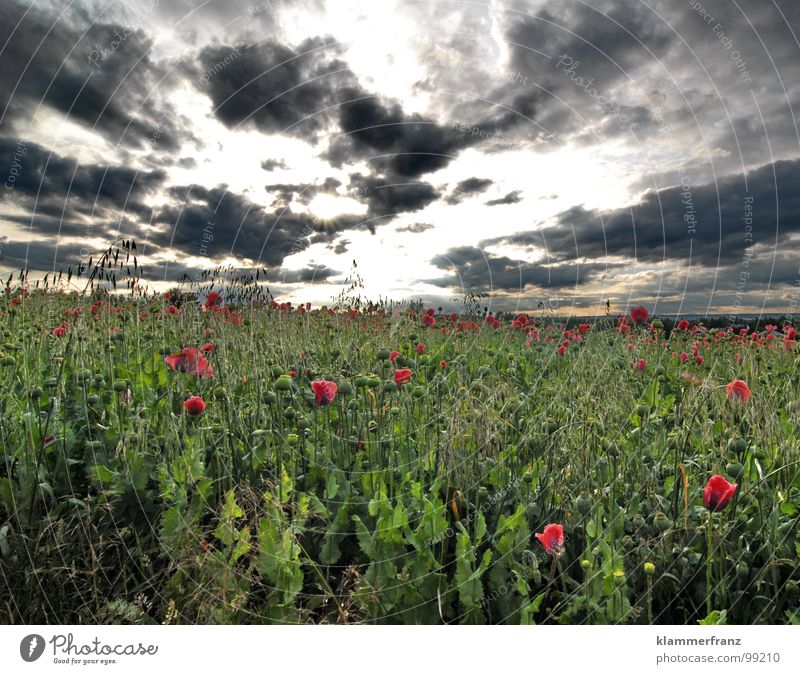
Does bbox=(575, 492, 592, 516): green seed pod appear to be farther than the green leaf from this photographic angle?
Yes

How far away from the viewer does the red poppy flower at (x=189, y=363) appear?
3166 mm

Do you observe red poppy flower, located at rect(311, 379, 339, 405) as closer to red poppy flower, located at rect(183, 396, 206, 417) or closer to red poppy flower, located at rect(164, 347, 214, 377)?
red poppy flower, located at rect(183, 396, 206, 417)

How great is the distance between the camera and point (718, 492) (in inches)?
85.7

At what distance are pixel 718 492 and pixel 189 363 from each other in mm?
2695

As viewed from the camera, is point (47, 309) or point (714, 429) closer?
point (714, 429)

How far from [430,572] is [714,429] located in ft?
8.06

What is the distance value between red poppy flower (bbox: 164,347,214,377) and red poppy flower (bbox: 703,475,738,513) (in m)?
2.63

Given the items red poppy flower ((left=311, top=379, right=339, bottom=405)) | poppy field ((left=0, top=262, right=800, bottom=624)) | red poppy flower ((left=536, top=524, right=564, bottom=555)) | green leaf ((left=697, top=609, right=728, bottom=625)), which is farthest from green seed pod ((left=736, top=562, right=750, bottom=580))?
red poppy flower ((left=311, top=379, right=339, bottom=405))

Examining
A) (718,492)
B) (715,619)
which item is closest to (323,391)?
(718,492)

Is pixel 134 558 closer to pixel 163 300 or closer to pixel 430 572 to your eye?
pixel 430 572

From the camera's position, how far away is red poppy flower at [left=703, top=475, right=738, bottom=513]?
215cm
